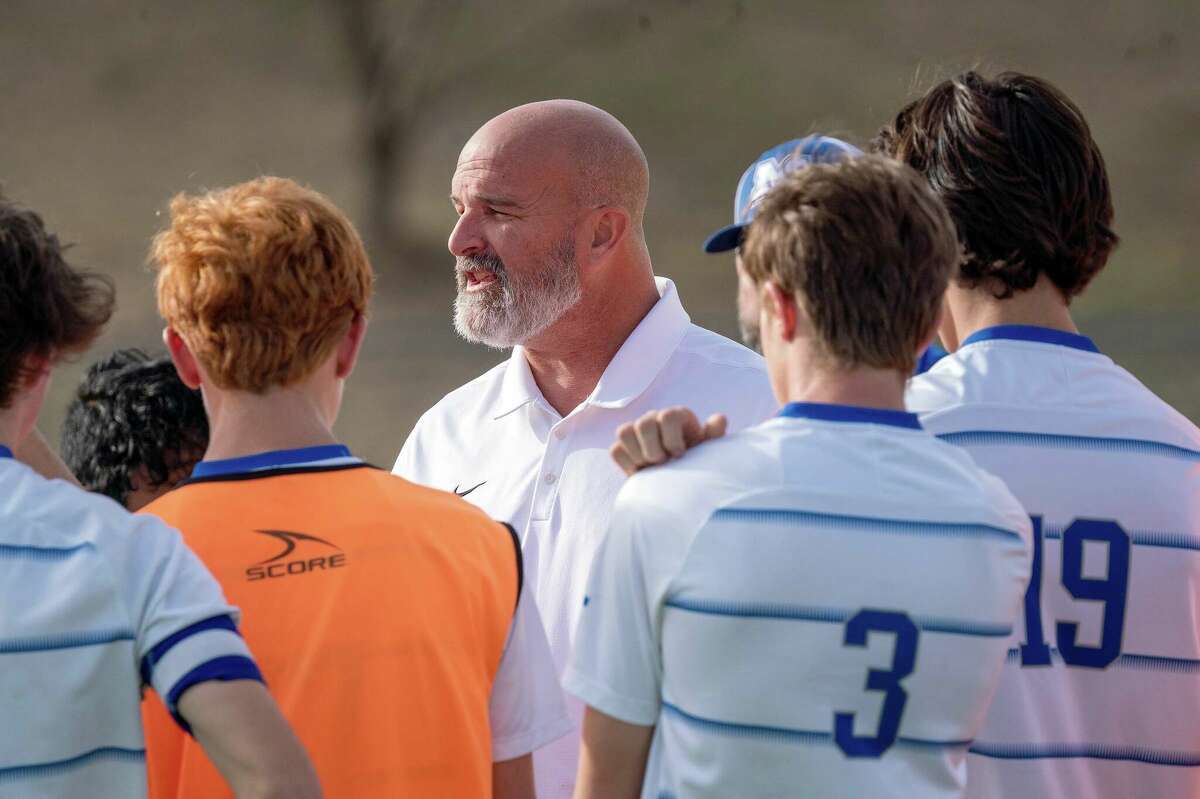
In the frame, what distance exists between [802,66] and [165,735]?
4177 millimetres

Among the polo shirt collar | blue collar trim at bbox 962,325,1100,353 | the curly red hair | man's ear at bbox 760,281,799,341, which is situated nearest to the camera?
man's ear at bbox 760,281,799,341

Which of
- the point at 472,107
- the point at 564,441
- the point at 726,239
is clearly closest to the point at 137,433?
the point at 564,441

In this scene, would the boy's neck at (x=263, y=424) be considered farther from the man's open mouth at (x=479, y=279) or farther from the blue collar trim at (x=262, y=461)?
the man's open mouth at (x=479, y=279)

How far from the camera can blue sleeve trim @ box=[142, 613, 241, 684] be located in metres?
1.27

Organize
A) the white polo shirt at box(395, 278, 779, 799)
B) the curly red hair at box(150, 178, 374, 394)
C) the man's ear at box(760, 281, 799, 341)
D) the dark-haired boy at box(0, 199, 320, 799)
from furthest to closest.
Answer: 1. the white polo shirt at box(395, 278, 779, 799)
2. the curly red hair at box(150, 178, 374, 394)
3. the man's ear at box(760, 281, 799, 341)
4. the dark-haired boy at box(0, 199, 320, 799)

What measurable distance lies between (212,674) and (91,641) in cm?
12

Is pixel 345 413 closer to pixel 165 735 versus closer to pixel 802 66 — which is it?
pixel 802 66

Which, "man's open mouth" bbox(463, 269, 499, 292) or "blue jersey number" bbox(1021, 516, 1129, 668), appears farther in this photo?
"man's open mouth" bbox(463, 269, 499, 292)

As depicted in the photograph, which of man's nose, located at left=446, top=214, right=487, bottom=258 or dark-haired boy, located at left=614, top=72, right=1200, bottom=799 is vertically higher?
man's nose, located at left=446, top=214, right=487, bottom=258

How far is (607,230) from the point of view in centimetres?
278

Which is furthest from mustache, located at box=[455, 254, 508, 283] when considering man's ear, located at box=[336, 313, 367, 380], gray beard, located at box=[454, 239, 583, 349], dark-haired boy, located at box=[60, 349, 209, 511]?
man's ear, located at box=[336, 313, 367, 380]

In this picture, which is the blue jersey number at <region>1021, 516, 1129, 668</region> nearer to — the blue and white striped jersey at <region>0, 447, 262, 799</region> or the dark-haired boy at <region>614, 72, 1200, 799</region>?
the dark-haired boy at <region>614, 72, 1200, 799</region>

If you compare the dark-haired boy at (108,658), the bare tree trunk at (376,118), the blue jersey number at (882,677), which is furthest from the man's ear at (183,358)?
A: the bare tree trunk at (376,118)

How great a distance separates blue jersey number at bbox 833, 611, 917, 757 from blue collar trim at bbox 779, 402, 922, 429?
183mm
